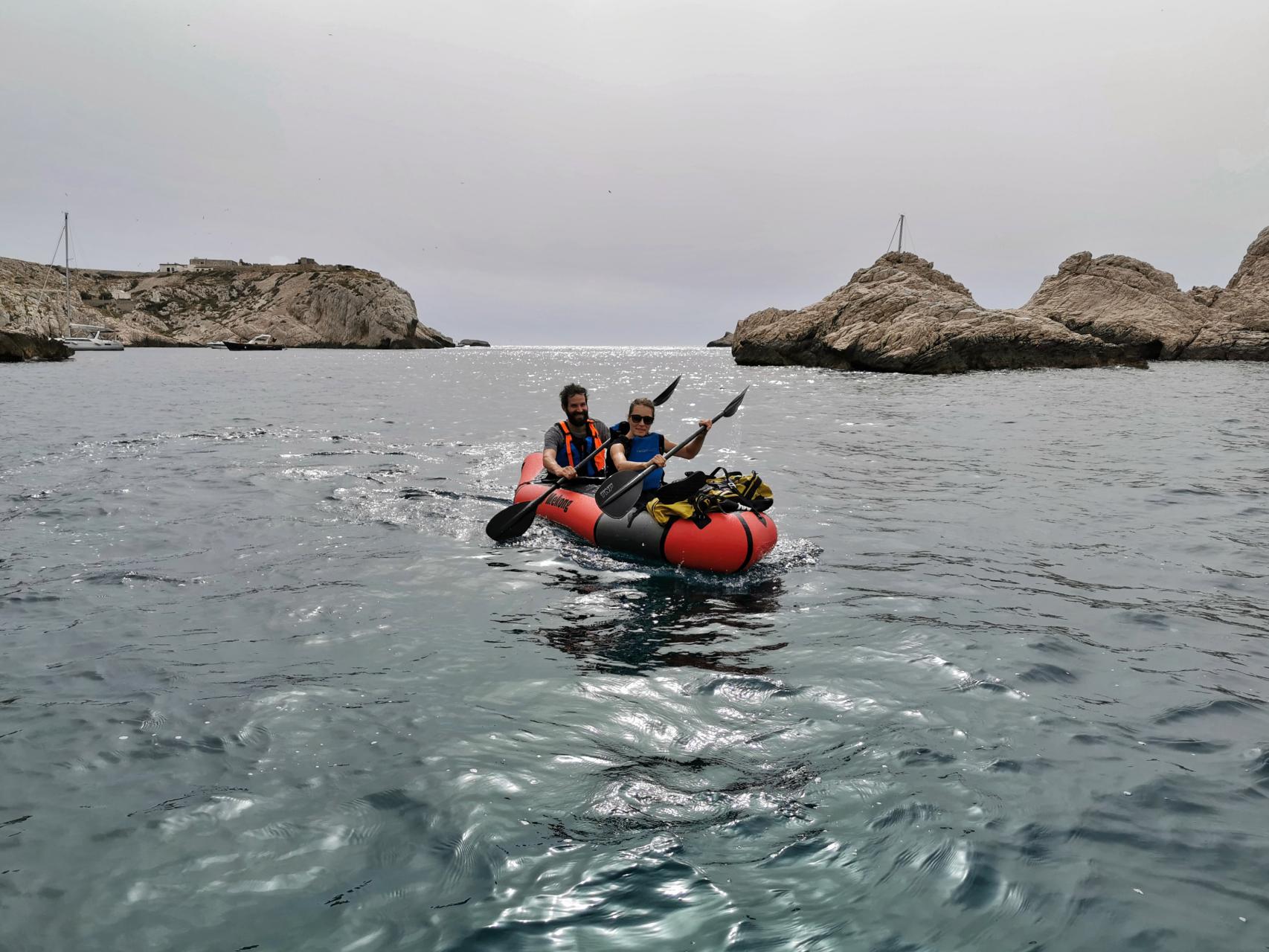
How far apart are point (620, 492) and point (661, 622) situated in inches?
95.3

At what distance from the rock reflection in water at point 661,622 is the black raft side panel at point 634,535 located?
1.39 feet

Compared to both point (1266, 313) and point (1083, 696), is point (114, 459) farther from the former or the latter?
point (1266, 313)

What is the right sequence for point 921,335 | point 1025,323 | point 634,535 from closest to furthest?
point 634,535 < point 921,335 < point 1025,323

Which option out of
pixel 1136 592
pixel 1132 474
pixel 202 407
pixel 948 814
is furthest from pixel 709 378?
pixel 948 814

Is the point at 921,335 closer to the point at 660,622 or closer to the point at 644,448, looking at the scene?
the point at 644,448

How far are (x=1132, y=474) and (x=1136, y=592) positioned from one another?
24.7ft

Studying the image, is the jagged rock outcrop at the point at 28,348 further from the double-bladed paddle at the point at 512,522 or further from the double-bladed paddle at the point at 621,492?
the double-bladed paddle at the point at 621,492

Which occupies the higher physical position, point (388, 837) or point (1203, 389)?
point (1203, 389)

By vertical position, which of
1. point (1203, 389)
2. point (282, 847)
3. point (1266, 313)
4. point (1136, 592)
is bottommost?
point (282, 847)

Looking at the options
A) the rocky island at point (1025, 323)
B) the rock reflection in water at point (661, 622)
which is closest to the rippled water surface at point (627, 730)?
the rock reflection in water at point (661, 622)

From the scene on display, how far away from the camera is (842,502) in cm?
1162

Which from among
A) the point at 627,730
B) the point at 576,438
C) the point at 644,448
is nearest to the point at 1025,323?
the point at 576,438

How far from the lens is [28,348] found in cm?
5056

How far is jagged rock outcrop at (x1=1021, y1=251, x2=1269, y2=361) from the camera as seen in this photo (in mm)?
63500
